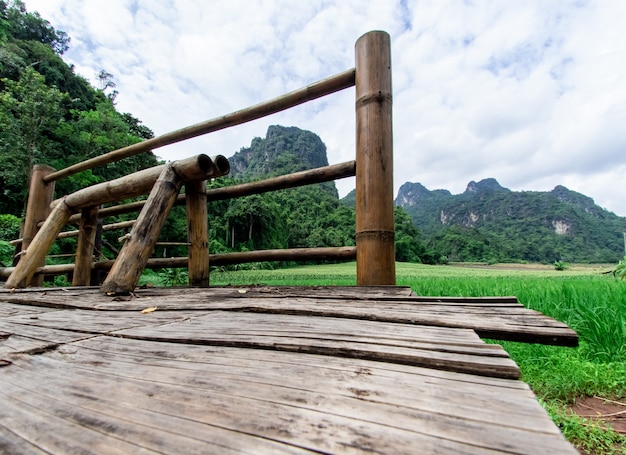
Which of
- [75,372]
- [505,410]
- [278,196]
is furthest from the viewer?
[278,196]

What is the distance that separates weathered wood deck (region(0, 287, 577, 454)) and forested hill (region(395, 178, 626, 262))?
99.6 feet

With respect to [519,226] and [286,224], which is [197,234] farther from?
[519,226]

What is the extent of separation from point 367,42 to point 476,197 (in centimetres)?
8189

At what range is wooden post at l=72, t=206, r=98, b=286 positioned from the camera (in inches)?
93.6

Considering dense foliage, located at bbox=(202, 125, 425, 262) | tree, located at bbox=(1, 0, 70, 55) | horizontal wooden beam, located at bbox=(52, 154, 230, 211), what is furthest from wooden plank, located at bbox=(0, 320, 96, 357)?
tree, located at bbox=(1, 0, 70, 55)

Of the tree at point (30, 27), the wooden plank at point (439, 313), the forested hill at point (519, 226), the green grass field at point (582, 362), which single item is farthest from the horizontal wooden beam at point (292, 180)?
the tree at point (30, 27)

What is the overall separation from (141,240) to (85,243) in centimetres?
116

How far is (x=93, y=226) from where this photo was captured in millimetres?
2410

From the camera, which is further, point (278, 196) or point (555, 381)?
point (278, 196)

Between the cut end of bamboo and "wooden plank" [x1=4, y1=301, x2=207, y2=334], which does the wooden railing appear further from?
"wooden plank" [x1=4, y1=301, x2=207, y2=334]

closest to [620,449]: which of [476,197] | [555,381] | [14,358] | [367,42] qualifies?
[555,381]

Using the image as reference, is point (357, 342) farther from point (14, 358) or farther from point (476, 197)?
point (476, 197)

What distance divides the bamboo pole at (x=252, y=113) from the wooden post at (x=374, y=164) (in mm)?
166

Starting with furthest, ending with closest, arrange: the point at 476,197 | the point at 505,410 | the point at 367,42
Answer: the point at 476,197, the point at 367,42, the point at 505,410
